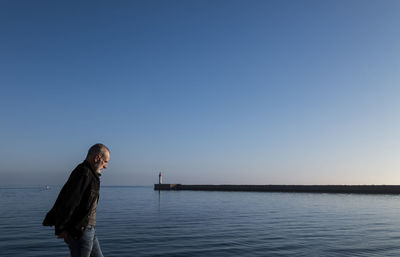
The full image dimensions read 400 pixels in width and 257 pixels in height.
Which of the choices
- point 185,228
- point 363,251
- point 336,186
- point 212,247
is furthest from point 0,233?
point 336,186

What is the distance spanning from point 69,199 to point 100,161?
617mm

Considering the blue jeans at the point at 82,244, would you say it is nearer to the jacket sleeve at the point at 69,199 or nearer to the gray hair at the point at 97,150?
the jacket sleeve at the point at 69,199

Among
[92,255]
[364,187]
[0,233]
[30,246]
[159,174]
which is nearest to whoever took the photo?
[92,255]

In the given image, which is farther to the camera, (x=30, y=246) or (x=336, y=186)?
(x=336, y=186)

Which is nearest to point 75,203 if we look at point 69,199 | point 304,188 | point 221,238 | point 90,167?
point 69,199

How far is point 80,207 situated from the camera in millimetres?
3834

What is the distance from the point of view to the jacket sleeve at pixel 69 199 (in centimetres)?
363

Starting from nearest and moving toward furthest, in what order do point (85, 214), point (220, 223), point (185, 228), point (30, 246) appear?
point (85, 214), point (30, 246), point (185, 228), point (220, 223)

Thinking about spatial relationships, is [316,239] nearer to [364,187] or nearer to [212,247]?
[212,247]

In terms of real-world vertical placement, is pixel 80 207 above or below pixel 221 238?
above

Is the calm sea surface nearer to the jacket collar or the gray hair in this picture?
the jacket collar

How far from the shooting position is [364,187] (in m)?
55.8

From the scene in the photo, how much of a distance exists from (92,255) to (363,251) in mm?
8630

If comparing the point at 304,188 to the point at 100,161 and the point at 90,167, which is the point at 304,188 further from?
the point at 90,167
